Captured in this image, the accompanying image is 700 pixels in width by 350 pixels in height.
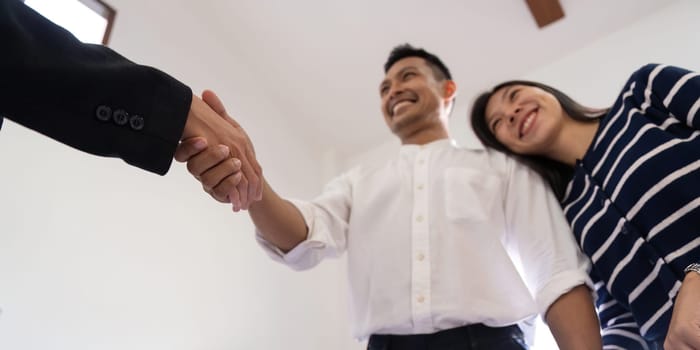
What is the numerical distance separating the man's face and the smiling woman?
0.83m

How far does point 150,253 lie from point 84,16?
71 centimetres

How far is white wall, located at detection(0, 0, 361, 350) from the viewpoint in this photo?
959mm

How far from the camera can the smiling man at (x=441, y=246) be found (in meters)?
0.74

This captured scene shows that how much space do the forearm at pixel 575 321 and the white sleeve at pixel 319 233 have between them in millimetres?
433

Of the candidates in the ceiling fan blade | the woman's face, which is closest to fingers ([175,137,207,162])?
the woman's face

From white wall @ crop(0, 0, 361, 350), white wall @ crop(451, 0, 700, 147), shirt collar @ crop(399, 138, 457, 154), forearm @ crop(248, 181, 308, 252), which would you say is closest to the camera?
forearm @ crop(248, 181, 308, 252)

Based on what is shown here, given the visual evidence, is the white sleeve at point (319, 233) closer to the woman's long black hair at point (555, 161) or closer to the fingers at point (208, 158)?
the fingers at point (208, 158)

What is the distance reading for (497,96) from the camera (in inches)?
44.9

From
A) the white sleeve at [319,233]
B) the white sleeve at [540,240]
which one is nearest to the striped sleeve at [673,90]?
the white sleeve at [540,240]

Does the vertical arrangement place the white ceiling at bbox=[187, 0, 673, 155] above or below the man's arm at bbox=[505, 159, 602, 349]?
above

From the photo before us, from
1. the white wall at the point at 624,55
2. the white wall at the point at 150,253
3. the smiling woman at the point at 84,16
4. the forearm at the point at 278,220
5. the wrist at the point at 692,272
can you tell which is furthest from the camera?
the white wall at the point at 624,55

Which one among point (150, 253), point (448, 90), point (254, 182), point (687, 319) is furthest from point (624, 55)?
point (150, 253)

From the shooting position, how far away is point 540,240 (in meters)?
0.84

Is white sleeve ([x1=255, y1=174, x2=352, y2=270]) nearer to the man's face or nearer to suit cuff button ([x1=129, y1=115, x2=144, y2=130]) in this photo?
the man's face
